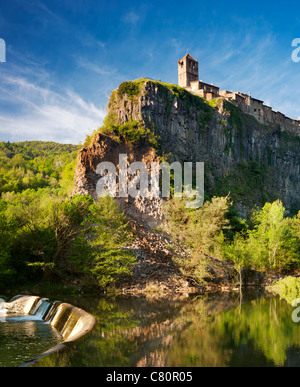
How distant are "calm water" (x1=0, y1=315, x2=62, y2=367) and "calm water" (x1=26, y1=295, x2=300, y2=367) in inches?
76.5

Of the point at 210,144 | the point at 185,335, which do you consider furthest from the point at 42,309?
the point at 210,144

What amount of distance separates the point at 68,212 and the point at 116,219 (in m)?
4.34

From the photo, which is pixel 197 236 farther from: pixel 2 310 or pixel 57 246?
pixel 2 310

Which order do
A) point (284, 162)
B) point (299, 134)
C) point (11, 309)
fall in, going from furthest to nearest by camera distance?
point (299, 134) < point (284, 162) < point (11, 309)

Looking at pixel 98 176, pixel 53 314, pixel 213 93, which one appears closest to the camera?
pixel 53 314

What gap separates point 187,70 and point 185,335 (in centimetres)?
6504

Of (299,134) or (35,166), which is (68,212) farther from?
(299,134)

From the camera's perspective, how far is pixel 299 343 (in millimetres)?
13172

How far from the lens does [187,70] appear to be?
229 feet

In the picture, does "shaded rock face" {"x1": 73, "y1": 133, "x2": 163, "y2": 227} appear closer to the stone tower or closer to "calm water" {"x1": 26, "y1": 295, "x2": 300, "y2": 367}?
"calm water" {"x1": 26, "y1": 295, "x2": 300, "y2": 367}

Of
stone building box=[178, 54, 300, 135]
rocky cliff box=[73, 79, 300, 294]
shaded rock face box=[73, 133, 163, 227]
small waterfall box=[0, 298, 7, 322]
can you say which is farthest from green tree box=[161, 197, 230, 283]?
stone building box=[178, 54, 300, 135]

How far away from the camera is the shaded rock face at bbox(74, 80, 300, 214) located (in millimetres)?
42312

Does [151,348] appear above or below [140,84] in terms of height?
below

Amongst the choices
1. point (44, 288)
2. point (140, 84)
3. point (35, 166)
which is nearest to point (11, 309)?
point (44, 288)
